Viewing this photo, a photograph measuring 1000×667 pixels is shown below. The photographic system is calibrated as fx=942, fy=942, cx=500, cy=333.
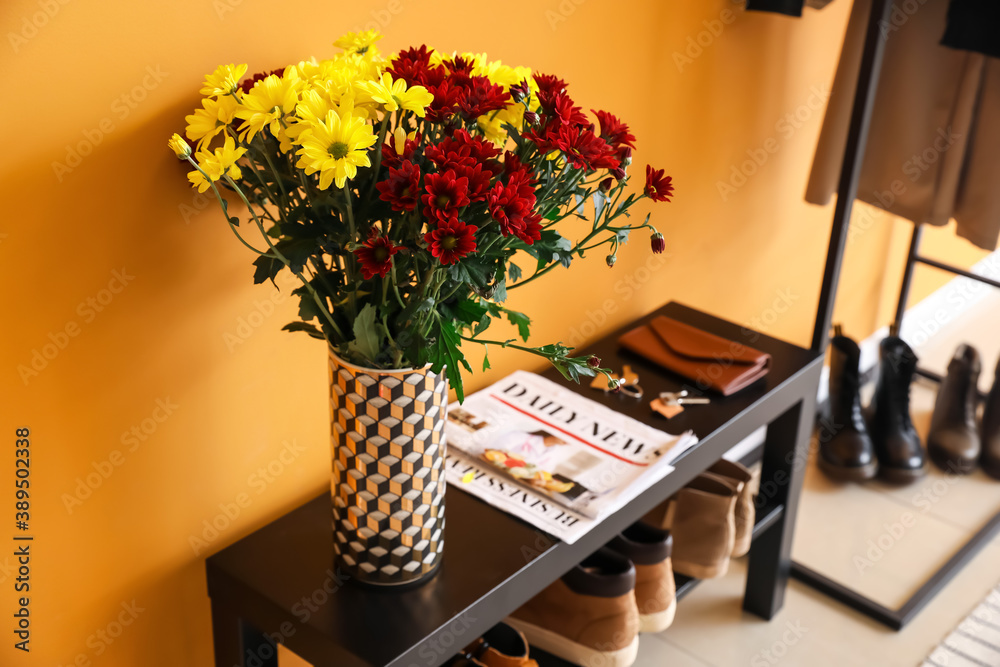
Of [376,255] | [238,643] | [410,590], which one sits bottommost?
[238,643]

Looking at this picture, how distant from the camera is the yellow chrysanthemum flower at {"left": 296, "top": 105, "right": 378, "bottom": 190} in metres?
0.88

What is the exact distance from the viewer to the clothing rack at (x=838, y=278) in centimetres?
185

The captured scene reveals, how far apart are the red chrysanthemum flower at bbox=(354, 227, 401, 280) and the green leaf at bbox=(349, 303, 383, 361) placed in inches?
4.7

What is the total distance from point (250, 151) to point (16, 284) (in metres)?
0.29

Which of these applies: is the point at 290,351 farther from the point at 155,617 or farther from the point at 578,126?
the point at 578,126

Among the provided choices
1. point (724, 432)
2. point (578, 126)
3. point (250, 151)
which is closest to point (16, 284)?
point (250, 151)

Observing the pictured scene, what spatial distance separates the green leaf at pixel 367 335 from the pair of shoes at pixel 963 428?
1.99m

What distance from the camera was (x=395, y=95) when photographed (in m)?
0.92

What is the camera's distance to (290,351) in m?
1.34

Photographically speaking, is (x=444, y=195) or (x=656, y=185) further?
(x=656, y=185)

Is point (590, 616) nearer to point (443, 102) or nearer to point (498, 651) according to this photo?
point (498, 651)

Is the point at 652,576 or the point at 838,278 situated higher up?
the point at 838,278

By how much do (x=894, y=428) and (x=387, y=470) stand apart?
1822 millimetres

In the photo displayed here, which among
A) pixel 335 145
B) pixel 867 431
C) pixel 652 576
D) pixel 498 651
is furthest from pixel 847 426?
pixel 335 145
